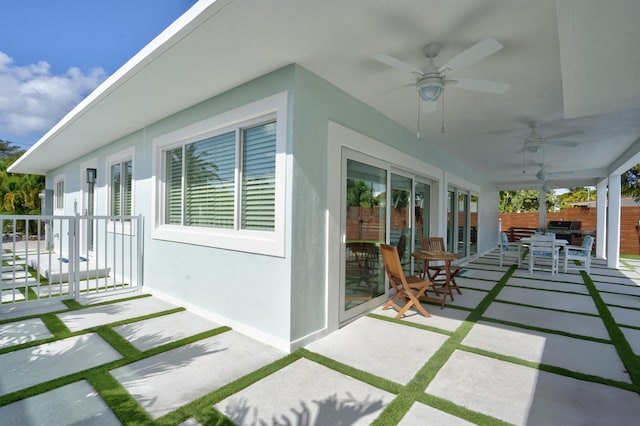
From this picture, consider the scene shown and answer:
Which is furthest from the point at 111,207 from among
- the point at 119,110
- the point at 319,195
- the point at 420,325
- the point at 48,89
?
the point at 48,89

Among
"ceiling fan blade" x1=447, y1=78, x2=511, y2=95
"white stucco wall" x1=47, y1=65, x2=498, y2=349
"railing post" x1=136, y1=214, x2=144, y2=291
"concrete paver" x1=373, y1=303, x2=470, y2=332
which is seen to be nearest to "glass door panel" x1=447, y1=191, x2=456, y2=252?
"concrete paver" x1=373, y1=303, x2=470, y2=332

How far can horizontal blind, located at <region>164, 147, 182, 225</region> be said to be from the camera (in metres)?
4.38

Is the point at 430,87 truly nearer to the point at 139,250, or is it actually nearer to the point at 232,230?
the point at 232,230

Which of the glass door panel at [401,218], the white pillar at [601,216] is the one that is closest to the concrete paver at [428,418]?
the glass door panel at [401,218]

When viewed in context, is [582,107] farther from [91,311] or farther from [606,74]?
[91,311]

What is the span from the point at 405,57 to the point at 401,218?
2.73 metres

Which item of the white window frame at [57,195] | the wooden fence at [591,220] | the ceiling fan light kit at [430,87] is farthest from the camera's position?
the wooden fence at [591,220]

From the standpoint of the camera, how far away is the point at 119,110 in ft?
13.3

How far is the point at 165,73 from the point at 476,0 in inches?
108

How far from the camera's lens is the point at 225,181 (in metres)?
3.61

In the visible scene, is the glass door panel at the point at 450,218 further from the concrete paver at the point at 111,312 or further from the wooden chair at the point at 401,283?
the concrete paver at the point at 111,312

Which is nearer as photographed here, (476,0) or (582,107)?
(476,0)

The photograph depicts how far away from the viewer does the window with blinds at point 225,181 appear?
10.3 ft

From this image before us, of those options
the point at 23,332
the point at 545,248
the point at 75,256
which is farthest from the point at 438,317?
the point at 75,256
